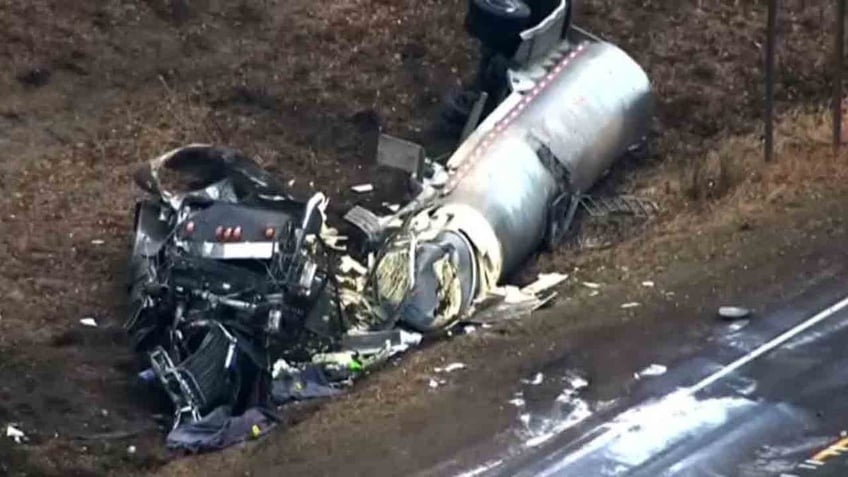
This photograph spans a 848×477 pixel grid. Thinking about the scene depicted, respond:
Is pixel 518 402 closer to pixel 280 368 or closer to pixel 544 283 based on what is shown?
pixel 280 368

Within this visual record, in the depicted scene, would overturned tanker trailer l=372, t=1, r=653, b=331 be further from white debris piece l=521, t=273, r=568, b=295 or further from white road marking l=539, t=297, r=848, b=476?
white road marking l=539, t=297, r=848, b=476

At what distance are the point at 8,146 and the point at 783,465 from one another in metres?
11.0

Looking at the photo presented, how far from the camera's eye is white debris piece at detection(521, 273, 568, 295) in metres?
18.8

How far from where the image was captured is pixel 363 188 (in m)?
21.7

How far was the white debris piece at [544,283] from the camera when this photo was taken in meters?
18.8

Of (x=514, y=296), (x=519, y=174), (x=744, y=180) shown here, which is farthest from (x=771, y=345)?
(x=744, y=180)

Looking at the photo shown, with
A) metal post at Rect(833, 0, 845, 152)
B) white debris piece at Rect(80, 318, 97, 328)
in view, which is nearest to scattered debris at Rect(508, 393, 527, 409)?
white debris piece at Rect(80, 318, 97, 328)

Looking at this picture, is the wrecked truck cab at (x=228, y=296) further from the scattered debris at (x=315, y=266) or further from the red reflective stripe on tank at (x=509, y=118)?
the red reflective stripe on tank at (x=509, y=118)

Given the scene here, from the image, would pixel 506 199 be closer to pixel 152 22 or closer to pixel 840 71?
pixel 840 71

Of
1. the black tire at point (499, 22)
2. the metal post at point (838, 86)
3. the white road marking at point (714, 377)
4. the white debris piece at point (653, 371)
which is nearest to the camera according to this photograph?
the white road marking at point (714, 377)

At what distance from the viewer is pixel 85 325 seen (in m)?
17.8

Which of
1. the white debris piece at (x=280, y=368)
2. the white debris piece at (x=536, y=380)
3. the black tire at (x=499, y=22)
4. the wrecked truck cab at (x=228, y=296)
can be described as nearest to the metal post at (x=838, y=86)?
the black tire at (x=499, y=22)

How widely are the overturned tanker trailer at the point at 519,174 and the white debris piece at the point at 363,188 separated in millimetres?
1400

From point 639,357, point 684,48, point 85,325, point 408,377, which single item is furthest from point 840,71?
point 85,325
